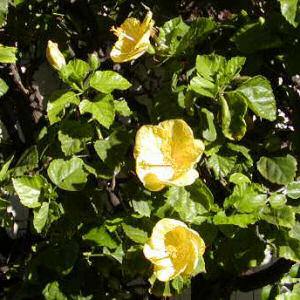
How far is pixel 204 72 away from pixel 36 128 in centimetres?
70

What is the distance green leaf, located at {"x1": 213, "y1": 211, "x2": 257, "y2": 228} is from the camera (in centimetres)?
128

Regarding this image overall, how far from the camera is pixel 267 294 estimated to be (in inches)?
64.7

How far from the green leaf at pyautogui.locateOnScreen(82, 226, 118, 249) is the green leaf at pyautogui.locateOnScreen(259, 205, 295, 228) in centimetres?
39

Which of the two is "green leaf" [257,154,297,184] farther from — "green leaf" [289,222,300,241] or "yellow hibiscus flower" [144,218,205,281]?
"yellow hibiscus flower" [144,218,205,281]

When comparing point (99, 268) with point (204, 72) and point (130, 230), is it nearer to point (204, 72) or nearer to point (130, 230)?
point (130, 230)

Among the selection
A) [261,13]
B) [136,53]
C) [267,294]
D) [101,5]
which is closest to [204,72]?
[136,53]

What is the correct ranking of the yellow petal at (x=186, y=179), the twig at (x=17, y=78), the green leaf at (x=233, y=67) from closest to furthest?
the yellow petal at (x=186, y=179) → the green leaf at (x=233, y=67) → the twig at (x=17, y=78)

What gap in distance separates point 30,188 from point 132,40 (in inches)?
19.0

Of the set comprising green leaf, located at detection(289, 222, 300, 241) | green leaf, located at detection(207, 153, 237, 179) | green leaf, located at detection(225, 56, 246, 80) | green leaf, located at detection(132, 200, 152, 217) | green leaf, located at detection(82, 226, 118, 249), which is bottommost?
green leaf, located at detection(289, 222, 300, 241)

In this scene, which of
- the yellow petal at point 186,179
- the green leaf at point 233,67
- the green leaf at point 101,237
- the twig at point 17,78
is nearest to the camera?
the yellow petal at point 186,179

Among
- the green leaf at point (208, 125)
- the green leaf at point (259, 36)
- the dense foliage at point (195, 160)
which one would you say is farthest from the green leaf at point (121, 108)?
the green leaf at point (259, 36)

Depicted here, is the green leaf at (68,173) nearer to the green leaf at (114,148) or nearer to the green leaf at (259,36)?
the green leaf at (114,148)

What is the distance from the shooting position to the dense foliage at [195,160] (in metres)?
1.31

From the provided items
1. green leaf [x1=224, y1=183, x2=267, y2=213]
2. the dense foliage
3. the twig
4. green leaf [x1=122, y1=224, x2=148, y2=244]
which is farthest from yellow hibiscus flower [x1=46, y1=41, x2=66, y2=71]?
green leaf [x1=224, y1=183, x2=267, y2=213]
